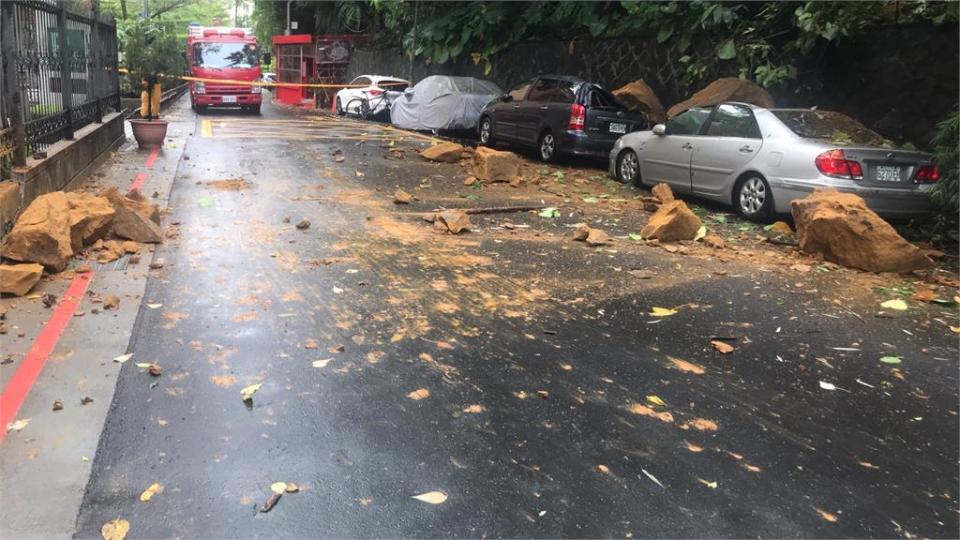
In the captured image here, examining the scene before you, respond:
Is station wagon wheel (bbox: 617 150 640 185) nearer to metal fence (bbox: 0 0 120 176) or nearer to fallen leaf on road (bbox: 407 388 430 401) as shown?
metal fence (bbox: 0 0 120 176)

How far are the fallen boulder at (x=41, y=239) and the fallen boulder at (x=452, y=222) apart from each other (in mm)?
3765

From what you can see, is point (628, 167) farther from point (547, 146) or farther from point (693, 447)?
point (693, 447)

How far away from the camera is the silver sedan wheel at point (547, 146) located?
14763mm

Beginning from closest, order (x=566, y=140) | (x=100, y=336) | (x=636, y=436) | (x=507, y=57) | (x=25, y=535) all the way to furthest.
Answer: (x=25, y=535) < (x=636, y=436) < (x=100, y=336) < (x=566, y=140) < (x=507, y=57)

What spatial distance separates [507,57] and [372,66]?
12.1m

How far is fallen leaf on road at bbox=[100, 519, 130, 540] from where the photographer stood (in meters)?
2.92

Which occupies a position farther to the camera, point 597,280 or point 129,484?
point 597,280

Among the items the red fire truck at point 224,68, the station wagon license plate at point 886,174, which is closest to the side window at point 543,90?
the station wagon license plate at point 886,174

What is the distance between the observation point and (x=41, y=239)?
596cm

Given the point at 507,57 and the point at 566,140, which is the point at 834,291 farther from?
the point at 507,57

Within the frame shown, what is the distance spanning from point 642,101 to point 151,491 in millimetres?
14934

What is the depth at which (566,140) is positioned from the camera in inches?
557

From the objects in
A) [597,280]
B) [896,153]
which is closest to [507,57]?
[896,153]

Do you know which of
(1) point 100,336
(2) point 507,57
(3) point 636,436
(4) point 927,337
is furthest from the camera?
(2) point 507,57
